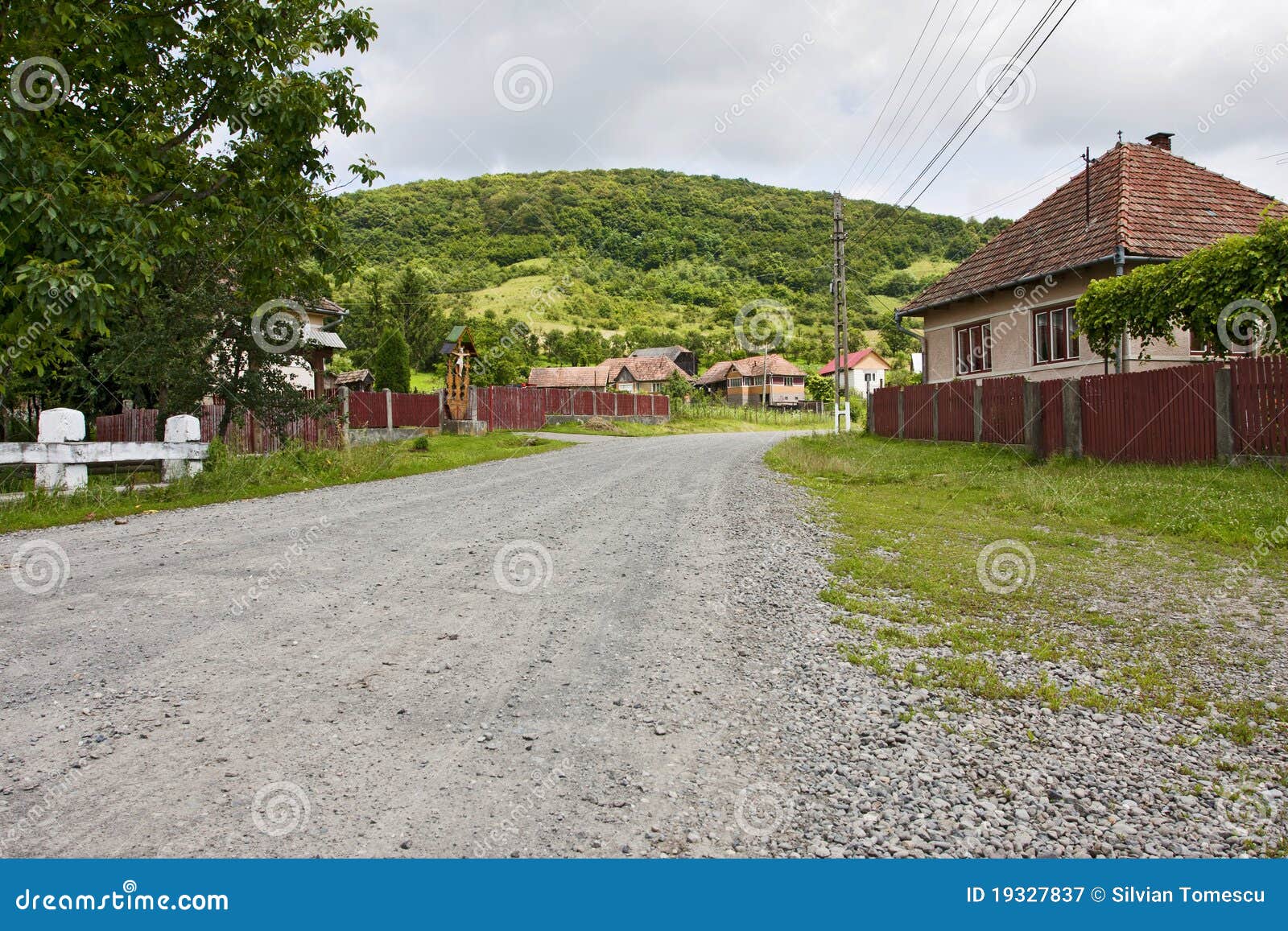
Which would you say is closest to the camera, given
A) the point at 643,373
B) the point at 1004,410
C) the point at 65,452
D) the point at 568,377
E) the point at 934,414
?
the point at 65,452

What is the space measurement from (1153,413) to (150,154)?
667 inches

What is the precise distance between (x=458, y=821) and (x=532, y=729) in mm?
875

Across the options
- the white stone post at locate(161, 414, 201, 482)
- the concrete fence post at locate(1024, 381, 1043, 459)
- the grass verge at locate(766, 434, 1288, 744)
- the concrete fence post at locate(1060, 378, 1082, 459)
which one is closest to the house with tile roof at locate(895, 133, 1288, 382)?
the concrete fence post at locate(1024, 381, 1043, 459)

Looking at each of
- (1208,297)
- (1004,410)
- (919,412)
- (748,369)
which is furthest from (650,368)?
(1208,297)

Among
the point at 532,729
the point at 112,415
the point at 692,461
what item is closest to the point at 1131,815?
the point at 532,729

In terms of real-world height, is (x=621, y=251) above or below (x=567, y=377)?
above

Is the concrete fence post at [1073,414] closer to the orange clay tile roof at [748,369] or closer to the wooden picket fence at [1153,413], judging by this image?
the wooden picket fence at [1153,413]

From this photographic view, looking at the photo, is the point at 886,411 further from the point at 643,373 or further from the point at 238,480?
the point at 643,373

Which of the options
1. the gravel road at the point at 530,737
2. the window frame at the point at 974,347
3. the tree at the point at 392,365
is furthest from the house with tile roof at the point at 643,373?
the gravel road at the point at 530,737

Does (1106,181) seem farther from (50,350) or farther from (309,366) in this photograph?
(50,350)

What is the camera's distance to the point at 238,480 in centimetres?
1396

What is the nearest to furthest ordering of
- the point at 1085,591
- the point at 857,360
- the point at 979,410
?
the point at 1085,591
the point at 979,410
the point at 857,360

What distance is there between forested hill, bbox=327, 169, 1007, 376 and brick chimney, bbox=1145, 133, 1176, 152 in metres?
21.0

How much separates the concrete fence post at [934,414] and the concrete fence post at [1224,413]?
393 inches
